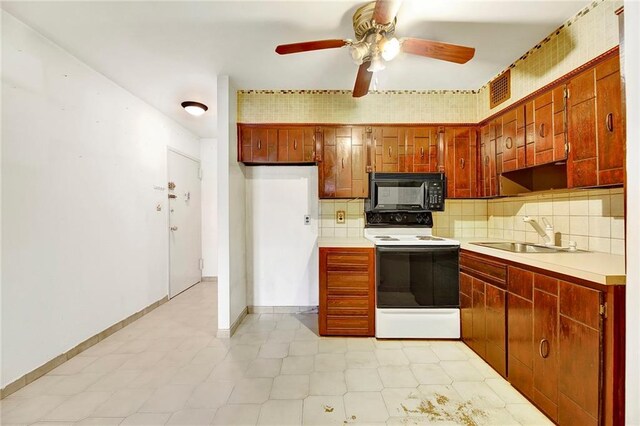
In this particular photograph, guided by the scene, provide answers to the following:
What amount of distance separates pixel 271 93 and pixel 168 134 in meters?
1.66

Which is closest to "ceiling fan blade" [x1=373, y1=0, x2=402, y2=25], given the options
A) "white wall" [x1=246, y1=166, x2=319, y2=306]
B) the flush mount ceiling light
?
"white wall" [x1=246, y1=166, x2=319, y2=306]

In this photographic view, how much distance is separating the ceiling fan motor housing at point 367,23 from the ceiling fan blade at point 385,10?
173 millimetres

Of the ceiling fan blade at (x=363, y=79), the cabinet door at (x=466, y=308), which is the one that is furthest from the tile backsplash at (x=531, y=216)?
the ceiling fan blade at (x=363, y=79)

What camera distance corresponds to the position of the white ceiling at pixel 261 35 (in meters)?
1.63

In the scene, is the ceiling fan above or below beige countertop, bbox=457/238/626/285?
above

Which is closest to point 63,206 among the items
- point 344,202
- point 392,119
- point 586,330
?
point 344,202

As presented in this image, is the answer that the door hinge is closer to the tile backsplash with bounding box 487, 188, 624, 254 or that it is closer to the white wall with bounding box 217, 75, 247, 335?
the tile backsplash with bounding box 487, 188, 624, 254

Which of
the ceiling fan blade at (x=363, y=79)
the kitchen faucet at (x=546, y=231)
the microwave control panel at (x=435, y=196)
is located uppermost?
the ceiling fan blade at (x=363, y=79)

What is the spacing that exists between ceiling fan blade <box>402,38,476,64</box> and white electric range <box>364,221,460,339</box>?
141cm

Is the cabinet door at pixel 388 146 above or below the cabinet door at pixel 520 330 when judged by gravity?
above

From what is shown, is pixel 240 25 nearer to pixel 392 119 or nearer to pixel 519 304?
pixel 392 119

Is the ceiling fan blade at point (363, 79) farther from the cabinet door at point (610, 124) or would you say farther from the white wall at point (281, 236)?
the cabinet door at point (610, 124)

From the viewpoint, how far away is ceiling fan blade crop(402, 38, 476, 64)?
1.51 metres

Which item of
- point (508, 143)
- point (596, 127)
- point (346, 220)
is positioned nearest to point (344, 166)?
point (346, 220)
